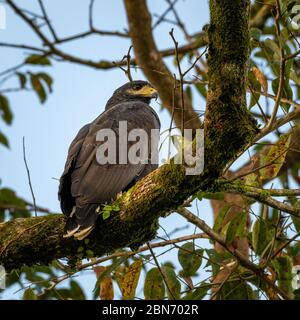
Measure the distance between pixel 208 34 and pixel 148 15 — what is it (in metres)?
4.26

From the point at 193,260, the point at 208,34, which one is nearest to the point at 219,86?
the point at 208,34

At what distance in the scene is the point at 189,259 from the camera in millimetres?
6055

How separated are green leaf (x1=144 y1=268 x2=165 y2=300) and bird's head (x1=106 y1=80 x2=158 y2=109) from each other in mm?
2124

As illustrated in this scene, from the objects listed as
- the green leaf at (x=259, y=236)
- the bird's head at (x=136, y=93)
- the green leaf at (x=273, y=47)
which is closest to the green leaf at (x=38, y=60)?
the bird's head at (x=136, y=93)

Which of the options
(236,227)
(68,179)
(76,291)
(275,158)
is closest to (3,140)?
(76,291)

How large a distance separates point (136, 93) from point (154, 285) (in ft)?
7.56

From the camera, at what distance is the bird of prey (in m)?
5.12

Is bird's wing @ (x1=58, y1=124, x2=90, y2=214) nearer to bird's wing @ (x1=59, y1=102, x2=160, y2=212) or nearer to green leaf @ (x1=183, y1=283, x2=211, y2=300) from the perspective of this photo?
bird's wing @ (x1=59, y1=102, x2=160, y2=212)

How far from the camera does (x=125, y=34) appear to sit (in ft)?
30.9

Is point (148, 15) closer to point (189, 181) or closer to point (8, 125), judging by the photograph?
point (8, 125)

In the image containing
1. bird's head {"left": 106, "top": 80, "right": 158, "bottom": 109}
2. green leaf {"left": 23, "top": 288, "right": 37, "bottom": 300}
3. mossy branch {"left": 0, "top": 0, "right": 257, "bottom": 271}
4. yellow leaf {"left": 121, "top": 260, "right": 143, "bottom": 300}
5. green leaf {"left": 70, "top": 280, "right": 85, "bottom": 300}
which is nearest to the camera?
mossy branch {"left": 0, "top": 0, "right": 257, "bottom": 271}

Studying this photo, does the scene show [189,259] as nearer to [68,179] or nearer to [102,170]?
[102,170]

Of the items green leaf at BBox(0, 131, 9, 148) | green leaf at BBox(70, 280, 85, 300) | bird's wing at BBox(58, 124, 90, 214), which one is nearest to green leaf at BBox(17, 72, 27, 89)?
green leaf at BBox(0, 131, 9, 148)
